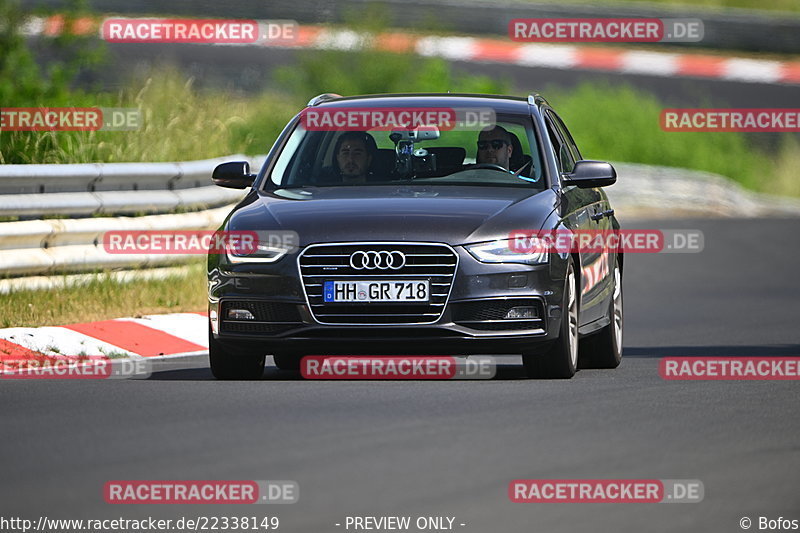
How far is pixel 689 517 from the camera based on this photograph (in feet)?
22.8

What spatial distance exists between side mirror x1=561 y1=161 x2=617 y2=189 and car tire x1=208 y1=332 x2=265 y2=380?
2.14 m

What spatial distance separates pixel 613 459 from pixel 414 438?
958mm

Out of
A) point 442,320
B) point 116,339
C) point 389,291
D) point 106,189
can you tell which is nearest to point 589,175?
point 442,320

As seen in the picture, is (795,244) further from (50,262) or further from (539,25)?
(539,25)

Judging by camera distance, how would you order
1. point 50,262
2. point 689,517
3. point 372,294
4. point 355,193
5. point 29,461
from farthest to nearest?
1. point 50,262
2. point 355,193
3. point 372,294
4. point 29,461
5. point 689,517

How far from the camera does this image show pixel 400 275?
417 inches

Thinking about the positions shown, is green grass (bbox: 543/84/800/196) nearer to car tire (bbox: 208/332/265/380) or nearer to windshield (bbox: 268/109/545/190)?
windshield (bbox: 268/109/545/190)

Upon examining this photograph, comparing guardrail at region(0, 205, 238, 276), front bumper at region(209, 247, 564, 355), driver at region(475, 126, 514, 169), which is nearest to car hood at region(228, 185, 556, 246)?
front bumper at region(209, 247, 564, 355)

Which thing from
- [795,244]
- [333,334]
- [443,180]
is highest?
[443,180]

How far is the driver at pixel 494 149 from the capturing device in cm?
1196

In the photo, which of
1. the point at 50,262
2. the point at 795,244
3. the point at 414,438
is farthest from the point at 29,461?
the point at 795,244

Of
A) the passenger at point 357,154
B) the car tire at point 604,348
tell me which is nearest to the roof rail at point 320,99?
the passenger at point 357,154

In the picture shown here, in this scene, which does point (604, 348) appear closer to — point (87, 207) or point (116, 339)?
point (116, 339)

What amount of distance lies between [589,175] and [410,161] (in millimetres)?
1090
